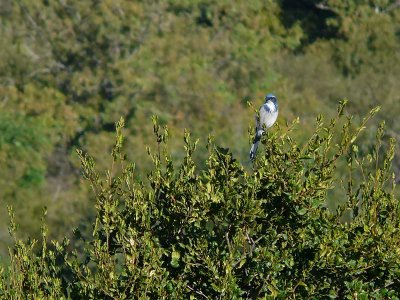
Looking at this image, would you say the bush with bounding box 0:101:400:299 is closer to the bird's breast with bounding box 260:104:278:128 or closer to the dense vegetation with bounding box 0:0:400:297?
the bird's breast with bounding box 260:104:278:128

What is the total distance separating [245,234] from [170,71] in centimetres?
3545

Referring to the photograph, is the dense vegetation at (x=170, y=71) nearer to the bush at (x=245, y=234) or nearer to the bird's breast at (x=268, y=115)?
the bird's breast at (x=268, y=115)

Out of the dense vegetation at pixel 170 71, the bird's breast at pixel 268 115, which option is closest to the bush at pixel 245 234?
the bird's breast at pixel 268 115

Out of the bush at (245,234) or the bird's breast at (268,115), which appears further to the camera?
the bird's breast at (268,115)

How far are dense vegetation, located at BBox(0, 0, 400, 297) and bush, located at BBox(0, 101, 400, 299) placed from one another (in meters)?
25.3

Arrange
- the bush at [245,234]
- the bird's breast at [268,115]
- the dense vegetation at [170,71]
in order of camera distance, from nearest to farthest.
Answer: the bush at [245,234], the bird's breast at [268,115], the dense vegetation at [170,71]

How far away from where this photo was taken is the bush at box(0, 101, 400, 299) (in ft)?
41.6

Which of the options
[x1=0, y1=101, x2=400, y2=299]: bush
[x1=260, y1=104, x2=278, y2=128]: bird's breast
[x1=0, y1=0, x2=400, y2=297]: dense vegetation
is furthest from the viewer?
[x1=0, y1=0, x2=400, y2=297]: dense vegetation

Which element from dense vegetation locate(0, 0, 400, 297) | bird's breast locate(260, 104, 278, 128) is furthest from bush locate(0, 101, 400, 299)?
dense vegetation locate(0, 0, 400, 297)

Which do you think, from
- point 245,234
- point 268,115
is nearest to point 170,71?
point 268,115

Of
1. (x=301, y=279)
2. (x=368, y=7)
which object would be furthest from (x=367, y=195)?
(x=368, y=7)

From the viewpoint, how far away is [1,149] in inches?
1706

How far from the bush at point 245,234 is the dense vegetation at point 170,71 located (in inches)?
996

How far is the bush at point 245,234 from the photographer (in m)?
12.7
